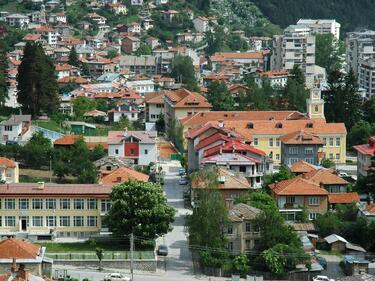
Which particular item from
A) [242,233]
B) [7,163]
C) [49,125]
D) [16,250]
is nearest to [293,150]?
[49,125]

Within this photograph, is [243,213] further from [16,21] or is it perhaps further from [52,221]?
[16,21]

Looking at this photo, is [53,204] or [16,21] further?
[16,21]

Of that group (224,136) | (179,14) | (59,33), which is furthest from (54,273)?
(179,14)

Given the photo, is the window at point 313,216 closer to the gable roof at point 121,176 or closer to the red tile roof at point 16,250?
the gable roof at point 121,176

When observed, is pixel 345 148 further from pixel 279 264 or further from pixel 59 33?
pixel 59 33

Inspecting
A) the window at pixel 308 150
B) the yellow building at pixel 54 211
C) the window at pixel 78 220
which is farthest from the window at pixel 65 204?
the window at pixel 308 150
